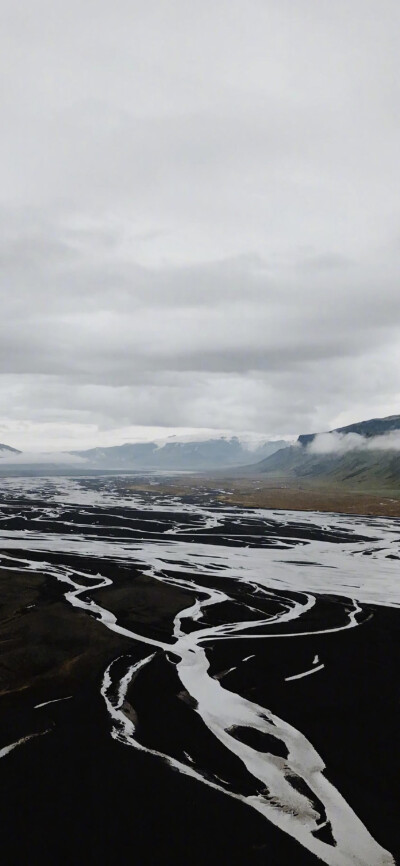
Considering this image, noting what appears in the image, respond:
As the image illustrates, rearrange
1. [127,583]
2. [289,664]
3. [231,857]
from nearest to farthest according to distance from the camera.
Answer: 1. [231,857]
2. [289,664]
3. [127,583]

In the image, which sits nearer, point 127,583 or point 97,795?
point 97,795

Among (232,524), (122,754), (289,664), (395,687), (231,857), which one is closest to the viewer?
(231,857)

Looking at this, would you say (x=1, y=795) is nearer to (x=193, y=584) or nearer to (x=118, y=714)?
(x=118, y=714)

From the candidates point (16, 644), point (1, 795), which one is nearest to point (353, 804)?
point (1, 795)

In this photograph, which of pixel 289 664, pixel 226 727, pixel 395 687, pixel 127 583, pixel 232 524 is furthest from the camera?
pixel 232 524

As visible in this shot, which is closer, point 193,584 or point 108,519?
point 193,584

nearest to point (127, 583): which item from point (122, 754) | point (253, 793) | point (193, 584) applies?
point (193, 584)

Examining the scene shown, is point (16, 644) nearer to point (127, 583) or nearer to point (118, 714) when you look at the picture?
point (118, 714)

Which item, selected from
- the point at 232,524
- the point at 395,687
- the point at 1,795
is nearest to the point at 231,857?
the point at 1,795

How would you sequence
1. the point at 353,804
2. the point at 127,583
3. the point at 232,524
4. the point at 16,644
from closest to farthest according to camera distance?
the point at 353,804
the point at 16,644
the point at 127,583
the point at 232,524

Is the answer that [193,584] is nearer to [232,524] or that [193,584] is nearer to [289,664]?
[289,664]
